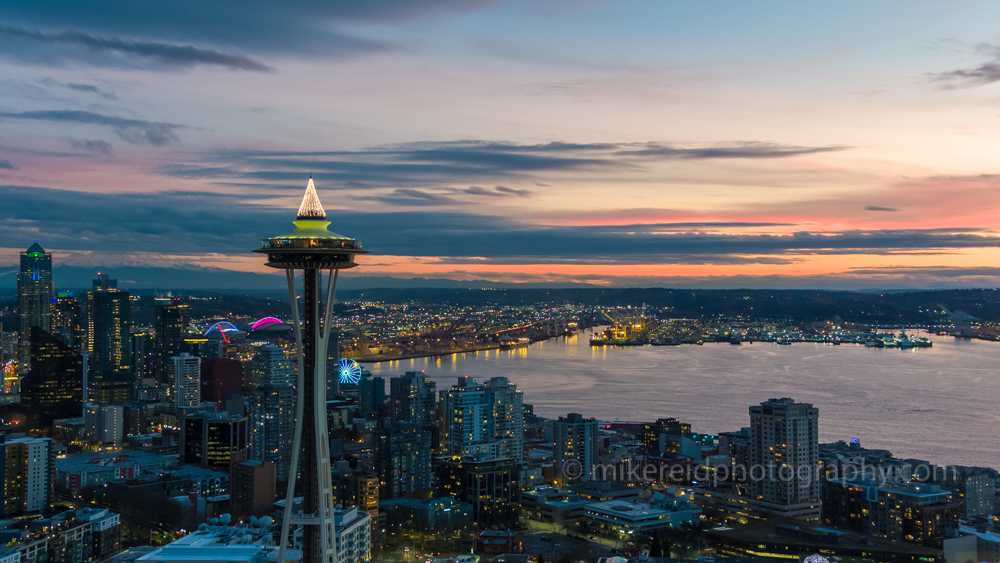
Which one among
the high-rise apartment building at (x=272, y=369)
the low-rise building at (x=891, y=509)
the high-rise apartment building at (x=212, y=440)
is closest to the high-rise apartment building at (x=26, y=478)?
the high-rise apartment building at (x=212, y=440)

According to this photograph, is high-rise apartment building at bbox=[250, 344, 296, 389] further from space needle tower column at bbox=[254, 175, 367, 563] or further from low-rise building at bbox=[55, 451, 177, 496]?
space needle tower column at bbox=[254, 175, 367, 563]

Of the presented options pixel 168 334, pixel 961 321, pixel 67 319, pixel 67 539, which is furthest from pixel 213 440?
pixel 961 321

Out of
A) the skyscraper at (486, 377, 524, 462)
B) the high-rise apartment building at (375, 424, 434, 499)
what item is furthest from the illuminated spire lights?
the skyscraper at (486, 377, 524, 462)

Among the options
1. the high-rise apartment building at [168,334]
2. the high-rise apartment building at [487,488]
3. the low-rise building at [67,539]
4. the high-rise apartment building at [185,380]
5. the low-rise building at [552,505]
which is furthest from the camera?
the high-rise apartment building at [168,334]

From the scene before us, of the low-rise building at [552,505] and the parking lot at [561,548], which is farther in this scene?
the low-rise building at [552,505]

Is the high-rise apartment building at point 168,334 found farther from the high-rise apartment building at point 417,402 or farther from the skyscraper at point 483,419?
the skyscraper at point 483,419

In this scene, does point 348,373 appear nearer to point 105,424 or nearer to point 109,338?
point 105,424

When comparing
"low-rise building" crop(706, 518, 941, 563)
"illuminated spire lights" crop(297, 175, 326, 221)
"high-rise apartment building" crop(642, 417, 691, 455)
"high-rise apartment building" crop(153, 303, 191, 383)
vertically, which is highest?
"illuminated spire lights" crop(297, 175, 326, 221)
